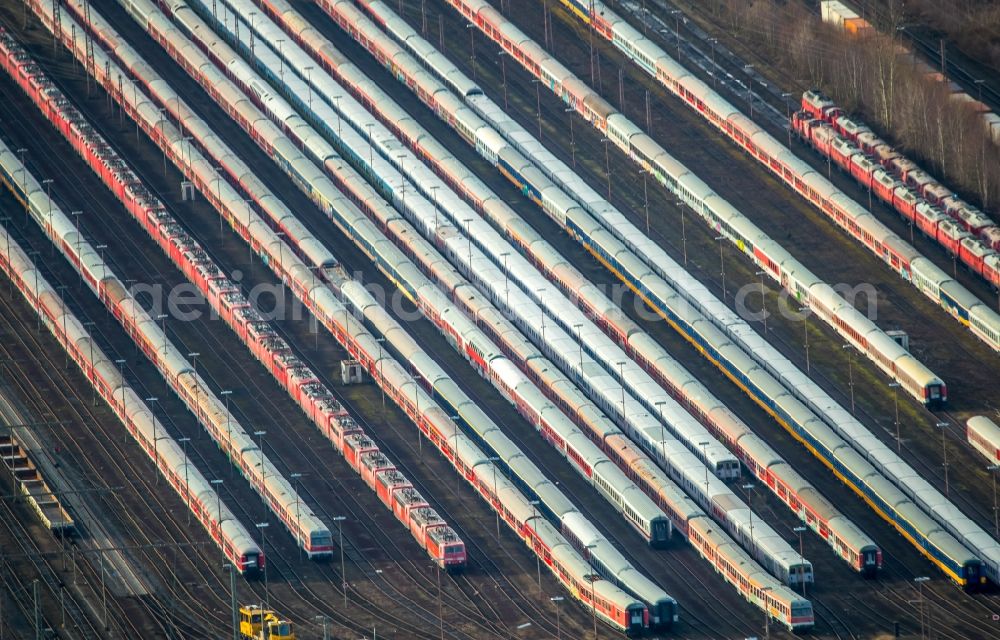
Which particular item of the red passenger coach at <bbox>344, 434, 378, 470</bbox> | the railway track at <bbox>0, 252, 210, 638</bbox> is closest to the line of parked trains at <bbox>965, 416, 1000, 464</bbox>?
the red passenger coach at <bbox>344, 434, 378, 470</bbox>

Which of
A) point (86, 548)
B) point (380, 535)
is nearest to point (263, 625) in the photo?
point (380, 535)

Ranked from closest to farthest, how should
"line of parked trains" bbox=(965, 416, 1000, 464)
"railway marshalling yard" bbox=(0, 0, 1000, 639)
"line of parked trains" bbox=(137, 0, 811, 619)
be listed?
"railway marshalling yard" bbox=(0, 0, 1000, 639), "line of parked trains" bbox=(137, 0, 811, 619), "line of parked trains" bbox=(965, 416, 1000, 464)

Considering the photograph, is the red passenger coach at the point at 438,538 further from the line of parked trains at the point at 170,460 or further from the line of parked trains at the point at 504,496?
the line of parked trains at the point at 170,460

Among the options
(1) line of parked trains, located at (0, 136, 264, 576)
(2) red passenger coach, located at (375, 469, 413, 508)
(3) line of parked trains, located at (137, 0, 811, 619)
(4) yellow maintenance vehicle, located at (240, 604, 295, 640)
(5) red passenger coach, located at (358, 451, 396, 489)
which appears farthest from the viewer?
(5) red passenger coach, located at (358, 451, 396, 489)

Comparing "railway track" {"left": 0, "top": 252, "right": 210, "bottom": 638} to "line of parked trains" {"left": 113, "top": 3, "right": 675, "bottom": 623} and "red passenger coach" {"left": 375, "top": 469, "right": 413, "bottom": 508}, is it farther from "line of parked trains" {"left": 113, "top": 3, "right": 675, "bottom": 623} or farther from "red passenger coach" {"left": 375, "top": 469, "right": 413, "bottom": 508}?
"line of parked trains" {"left": 113, "top": 3, "right": 675, "bottom": 623}

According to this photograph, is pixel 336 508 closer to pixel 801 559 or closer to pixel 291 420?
pixel 291 420

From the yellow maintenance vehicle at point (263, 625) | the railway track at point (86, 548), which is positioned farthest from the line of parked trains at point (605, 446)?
the yellow maintenance vehicle at point (263, 625)

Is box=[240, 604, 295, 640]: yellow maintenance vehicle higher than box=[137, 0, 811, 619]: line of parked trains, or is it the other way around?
box=[137, 0, 811, 619]: line of parked trains

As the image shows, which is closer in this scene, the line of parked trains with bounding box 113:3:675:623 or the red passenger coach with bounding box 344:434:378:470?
the line of parked trains with bounding box 113:3:675:623

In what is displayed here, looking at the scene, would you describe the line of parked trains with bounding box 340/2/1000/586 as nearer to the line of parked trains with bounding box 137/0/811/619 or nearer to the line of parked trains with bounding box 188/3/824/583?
the line of parked trains with bounding box 188/3/824/583

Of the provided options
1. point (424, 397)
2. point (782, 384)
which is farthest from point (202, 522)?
point (782, 384)
